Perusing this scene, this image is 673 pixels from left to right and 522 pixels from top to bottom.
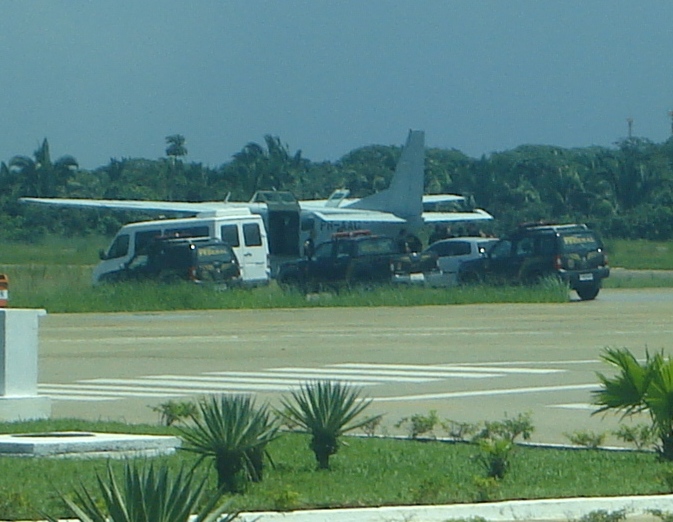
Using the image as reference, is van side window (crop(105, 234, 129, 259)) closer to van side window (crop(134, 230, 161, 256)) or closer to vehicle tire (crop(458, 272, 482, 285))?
van side window (crop(134, 230, 161, 256))

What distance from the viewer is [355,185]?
107m

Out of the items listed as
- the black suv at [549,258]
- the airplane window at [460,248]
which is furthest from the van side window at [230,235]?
the airplane window at [460,248]

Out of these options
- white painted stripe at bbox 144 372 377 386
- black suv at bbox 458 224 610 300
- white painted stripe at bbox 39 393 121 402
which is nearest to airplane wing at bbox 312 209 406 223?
black suv at bbox 458 224 610 300

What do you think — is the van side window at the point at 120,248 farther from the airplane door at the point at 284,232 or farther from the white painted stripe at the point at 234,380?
the white painted stripe at the point at 234,380

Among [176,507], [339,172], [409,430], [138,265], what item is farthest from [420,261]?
→ [339,172]

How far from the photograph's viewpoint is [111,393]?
18.0m

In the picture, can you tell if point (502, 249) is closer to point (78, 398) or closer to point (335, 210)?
point (335, 210)

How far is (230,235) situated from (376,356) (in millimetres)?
20067

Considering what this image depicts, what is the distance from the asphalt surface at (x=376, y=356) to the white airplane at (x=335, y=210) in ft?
55.1

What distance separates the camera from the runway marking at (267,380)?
59.1 ft

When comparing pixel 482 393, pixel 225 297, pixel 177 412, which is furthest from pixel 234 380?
pixel 225 297

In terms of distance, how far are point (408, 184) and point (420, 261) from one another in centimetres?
1853

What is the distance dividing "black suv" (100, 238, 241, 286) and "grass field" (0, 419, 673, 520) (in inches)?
1095

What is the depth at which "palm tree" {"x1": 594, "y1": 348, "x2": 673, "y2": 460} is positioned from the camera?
10.5 meters
